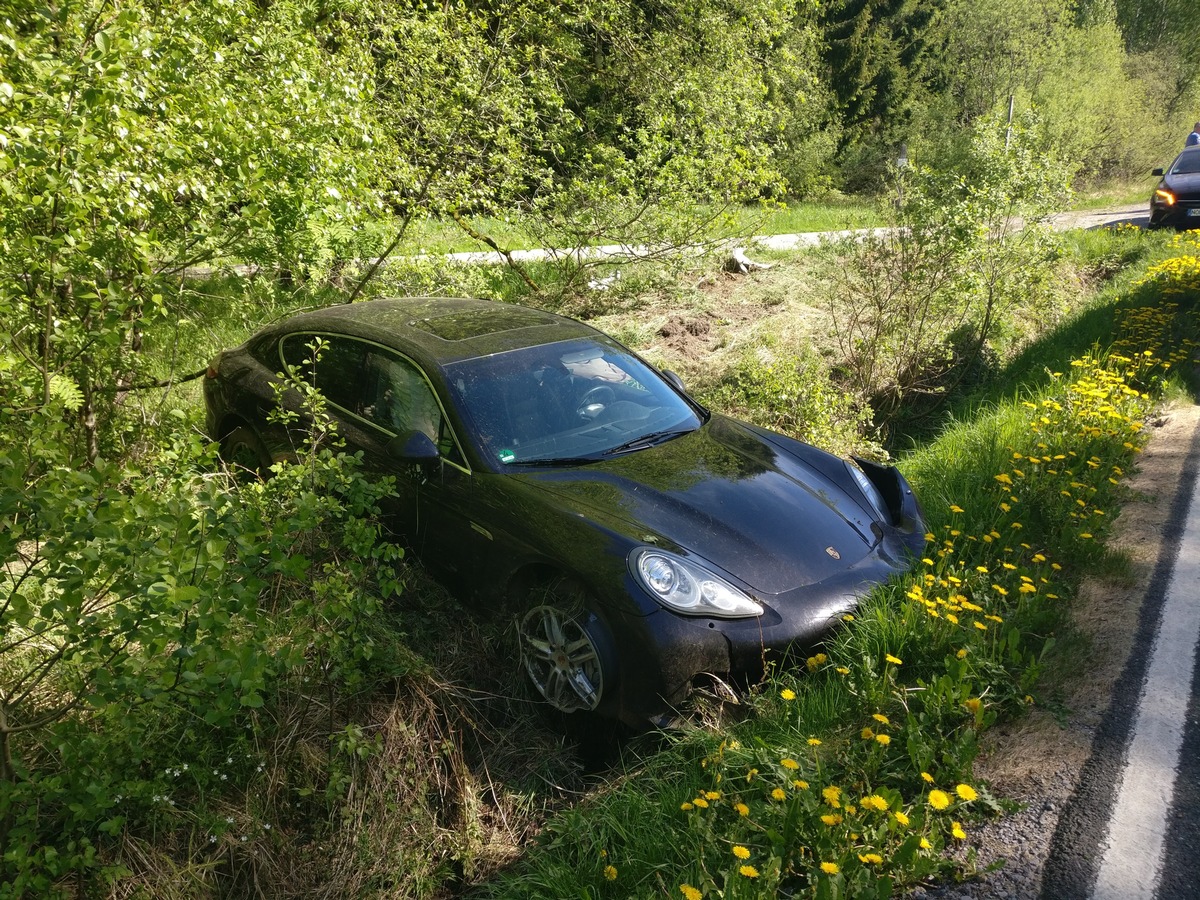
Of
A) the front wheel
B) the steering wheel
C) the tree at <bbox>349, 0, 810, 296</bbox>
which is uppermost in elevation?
the tree at <bbox>349, 0, 810, 296</bbox>

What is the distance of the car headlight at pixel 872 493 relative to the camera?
4453 mm

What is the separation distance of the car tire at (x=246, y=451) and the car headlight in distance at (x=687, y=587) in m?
2.84

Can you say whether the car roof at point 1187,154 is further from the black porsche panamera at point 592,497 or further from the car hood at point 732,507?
the car hood at point 732,507

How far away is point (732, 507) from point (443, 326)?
80.5 inches

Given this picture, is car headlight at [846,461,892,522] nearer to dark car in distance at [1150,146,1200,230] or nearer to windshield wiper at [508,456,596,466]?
windshield wiper at [508,456,596,466]

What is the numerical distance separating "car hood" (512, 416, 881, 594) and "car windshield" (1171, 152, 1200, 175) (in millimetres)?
14297

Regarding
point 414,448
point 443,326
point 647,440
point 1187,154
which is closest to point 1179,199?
point 1187,154

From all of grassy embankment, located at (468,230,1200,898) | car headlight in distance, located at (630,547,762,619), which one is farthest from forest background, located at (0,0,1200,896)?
car headlight in distance, located at (630,547,762,619)

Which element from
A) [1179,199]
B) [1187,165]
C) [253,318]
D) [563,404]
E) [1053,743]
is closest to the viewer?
[1053,743]

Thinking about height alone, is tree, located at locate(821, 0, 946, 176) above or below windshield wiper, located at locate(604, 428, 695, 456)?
above

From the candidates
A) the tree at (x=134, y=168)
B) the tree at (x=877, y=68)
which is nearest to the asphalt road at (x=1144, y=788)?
the tree at (x=134, y=168)

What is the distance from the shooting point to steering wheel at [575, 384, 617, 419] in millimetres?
4562

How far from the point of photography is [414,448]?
409 cm

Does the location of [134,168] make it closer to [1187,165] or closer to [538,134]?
[538,134]
